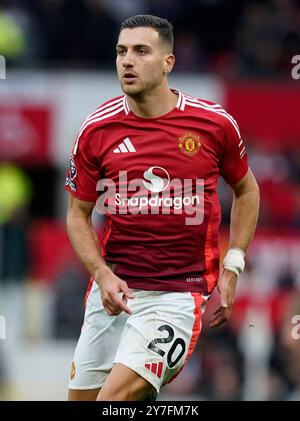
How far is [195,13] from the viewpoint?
2167 centimetres

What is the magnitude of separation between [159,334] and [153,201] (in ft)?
2.54

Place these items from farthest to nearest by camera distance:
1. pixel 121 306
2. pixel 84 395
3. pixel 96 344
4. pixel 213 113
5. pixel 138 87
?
pixel 84 395, pixel 96 344, pixel 213 113, pixel 138 87, pixel 121 306

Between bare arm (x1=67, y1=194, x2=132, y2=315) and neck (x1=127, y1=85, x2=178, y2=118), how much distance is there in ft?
2.05

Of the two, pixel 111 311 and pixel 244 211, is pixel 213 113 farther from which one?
pixel 111 311

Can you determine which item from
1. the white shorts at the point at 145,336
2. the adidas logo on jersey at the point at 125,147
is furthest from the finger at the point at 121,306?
the adidas logo on jersey at the point at 125,147

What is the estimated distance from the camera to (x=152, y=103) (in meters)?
7.89

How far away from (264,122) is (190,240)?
38.7 feet

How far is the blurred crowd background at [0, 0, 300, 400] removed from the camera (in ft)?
46.8

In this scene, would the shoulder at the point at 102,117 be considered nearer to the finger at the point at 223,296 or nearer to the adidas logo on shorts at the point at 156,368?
the finger at the point at 223,296

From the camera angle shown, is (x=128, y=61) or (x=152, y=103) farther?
(x=152, y=103)

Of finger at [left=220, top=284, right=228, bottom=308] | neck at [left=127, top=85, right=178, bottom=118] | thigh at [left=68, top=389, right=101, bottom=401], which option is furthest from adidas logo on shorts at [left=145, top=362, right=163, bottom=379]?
neck at [left=127, top=85, right=178, bottom=118]

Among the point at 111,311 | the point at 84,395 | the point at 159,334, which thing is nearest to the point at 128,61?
the point at 111,311

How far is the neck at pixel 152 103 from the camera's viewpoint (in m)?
7.87

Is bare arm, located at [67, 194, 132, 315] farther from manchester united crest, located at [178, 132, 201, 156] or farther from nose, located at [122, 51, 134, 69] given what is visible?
nose, located at [122, 51, 134, 69]
